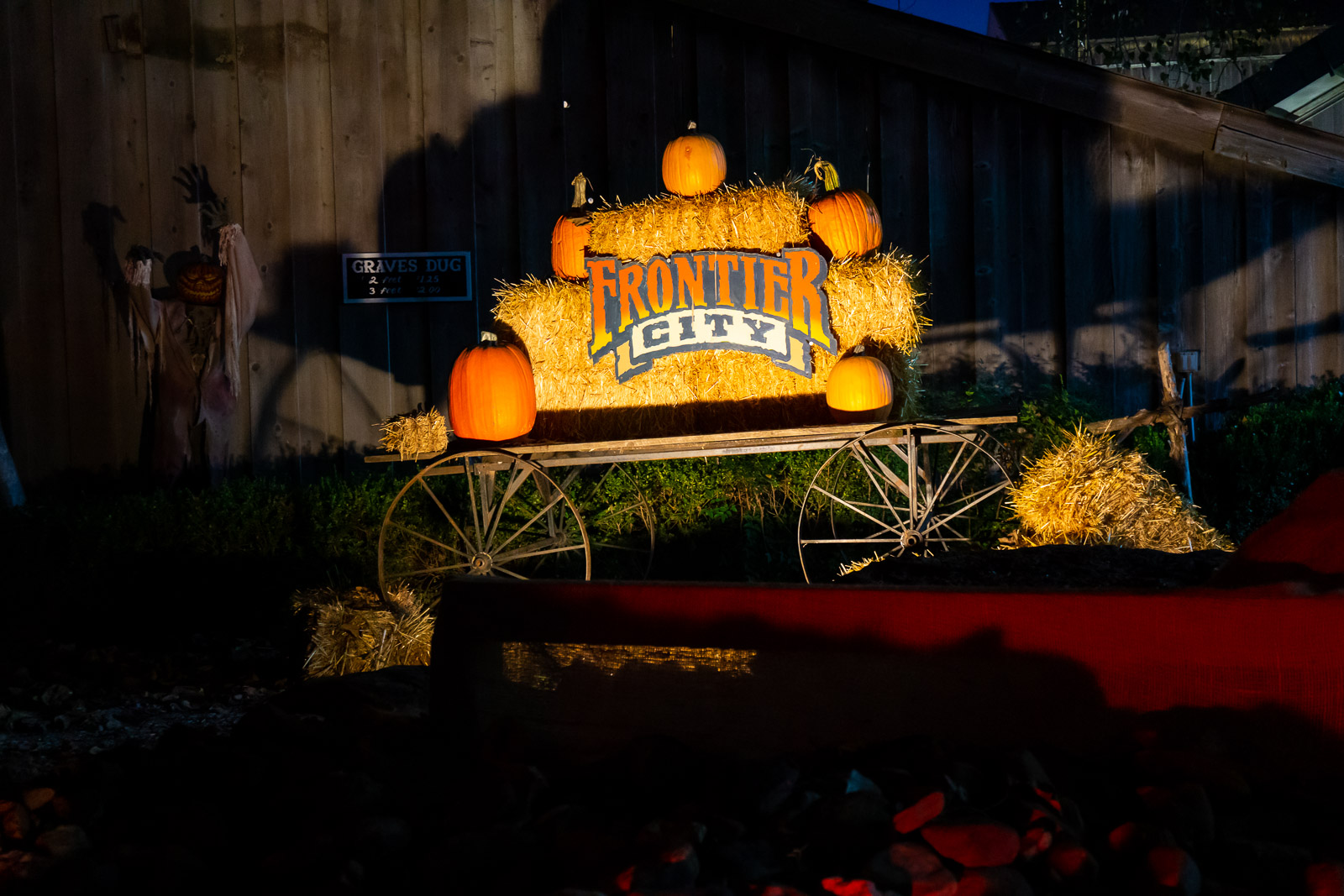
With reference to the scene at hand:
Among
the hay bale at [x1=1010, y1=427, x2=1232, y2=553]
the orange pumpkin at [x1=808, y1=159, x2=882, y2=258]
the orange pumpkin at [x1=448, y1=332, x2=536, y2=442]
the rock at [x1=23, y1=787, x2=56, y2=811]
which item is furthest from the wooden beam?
the rock at [x1=23, y1=787, x2=56, y2=811]

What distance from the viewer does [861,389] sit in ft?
14.1

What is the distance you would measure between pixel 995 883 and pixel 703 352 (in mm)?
3484

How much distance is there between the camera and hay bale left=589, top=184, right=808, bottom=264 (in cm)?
457

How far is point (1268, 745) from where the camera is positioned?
5.50ft

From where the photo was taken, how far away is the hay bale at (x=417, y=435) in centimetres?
441

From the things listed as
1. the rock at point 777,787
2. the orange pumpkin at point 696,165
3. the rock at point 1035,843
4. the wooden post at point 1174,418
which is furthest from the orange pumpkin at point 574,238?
the rock at point 1035,843

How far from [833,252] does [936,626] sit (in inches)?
121

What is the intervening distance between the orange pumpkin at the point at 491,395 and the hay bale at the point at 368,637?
3.01 feet

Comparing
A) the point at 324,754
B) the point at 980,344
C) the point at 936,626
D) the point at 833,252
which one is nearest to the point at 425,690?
Result: the point at 324,754

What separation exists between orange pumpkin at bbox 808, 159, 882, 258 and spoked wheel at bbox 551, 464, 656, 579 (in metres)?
1.93

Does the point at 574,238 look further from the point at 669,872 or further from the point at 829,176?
the point at 669,872

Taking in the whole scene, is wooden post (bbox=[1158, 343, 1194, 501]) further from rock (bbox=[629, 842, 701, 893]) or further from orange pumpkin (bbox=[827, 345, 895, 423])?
rock (bbox=[629, 842, 701, 893])

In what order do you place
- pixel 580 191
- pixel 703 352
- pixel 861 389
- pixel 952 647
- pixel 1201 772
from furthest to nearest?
pixel 580 191, pixel 703 352, pixel 861 389, pixel 952 647, pixel 1201 772

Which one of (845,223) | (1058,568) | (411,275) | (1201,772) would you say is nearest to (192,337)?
(411,275)
